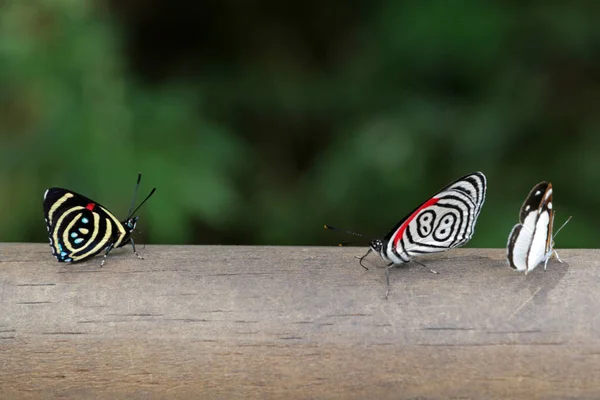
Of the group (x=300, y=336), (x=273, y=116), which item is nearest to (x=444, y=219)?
(x=300, y=336)

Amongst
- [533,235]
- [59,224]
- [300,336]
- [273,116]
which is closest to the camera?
[300,336]

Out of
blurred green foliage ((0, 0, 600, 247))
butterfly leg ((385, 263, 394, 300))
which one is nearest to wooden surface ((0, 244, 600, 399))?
butterfly leg ((385, 263, 394, 300))

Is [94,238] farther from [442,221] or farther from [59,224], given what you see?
[442,221]

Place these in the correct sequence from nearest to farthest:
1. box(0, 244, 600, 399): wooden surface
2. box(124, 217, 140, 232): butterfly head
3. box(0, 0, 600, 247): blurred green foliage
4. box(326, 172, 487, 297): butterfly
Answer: box(0, 244, 600, 399): wooden surface, box(326, 172, 487, 297): butterfly, box(124, 217, 140, 232): butterfly head, box(0, 0, 600, 247): blurred green foliage

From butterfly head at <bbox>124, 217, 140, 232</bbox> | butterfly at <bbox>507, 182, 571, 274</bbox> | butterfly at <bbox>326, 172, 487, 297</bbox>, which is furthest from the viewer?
butterfly head at <bbox>124, 217, 140, 232</bbox>

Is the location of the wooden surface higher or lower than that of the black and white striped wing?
lower

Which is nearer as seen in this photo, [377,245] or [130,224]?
[377,245]

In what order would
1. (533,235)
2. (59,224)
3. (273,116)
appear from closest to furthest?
(533,235), (59,224), (273,116)

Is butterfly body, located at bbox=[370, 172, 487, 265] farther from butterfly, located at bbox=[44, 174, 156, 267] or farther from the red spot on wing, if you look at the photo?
butterfly, located at bbox=[44, 174, 156, 267]
